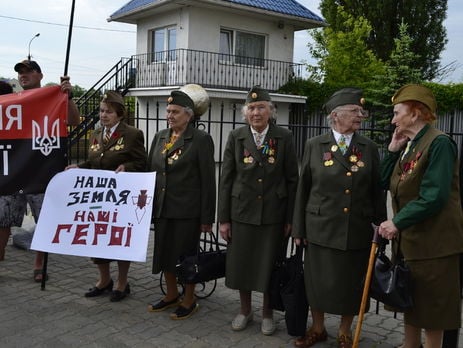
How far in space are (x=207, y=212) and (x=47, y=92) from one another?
2122mm

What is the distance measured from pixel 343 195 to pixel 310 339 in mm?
1170

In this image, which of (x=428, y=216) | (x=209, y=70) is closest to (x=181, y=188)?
(x=428, y=216)

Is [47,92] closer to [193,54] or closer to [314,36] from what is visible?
[193,54]

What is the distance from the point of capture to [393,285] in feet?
10.1

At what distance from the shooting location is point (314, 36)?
2175 centimetres

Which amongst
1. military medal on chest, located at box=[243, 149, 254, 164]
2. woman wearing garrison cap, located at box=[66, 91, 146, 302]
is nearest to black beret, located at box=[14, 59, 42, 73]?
woman wearing garrison cap, located at box=[66, 91, 146, 302]

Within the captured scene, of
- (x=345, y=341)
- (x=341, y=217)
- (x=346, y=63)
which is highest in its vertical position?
(x=346, y=63)

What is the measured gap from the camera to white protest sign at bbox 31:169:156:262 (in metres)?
4.36

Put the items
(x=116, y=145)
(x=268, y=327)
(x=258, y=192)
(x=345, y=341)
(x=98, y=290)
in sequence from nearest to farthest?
(x=345, y=341), (x=258, y=192), (x=268, y=327), (x=116, y=145), (x=98, y=290)

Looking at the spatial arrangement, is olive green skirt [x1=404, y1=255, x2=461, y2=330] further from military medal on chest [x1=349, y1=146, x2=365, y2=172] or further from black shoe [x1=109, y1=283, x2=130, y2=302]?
black shoe [x1=109, y1=283, x2=130, y2=302]

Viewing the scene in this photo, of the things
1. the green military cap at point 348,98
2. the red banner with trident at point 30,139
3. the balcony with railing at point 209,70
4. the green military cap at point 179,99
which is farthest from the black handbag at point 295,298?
the balcony with railing at point 209,70

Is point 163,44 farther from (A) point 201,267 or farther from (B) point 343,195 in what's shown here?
(B) point 343,195

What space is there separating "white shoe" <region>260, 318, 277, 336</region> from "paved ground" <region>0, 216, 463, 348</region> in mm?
40

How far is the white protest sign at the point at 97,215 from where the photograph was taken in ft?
14.3
